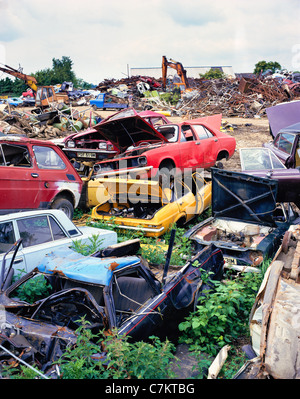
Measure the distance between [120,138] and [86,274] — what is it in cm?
637

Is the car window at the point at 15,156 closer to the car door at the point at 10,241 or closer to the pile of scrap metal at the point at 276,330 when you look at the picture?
the car door at the point at 10,241

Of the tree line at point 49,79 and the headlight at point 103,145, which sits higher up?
the tree line at point 49,79

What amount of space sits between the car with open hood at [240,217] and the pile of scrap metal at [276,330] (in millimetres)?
2063

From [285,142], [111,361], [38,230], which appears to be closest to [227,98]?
[285,142]

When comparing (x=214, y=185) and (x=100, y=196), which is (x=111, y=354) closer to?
(x=214, y=185)

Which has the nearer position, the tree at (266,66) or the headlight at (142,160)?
the headlight at (142,160)

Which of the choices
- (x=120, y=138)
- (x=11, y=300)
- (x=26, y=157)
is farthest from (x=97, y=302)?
(x=120, y=138)

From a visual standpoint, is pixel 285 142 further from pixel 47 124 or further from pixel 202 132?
pixel 47 124

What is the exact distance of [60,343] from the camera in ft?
10.9

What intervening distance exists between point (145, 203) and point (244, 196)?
2201 mm

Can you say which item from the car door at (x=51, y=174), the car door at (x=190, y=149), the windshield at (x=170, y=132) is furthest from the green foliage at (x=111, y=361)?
the windshield at (x=170, y=132)

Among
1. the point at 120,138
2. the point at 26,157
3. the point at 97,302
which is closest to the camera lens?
the point at 97,302

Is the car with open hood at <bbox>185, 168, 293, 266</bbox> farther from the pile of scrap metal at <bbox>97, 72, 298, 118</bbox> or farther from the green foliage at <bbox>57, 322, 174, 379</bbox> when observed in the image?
the pile of scrap metal at <bbox>97, 72, 298, 118</bbox>

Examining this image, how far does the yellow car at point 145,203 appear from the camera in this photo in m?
7.20
